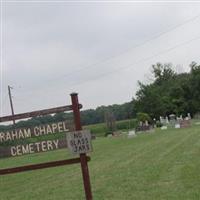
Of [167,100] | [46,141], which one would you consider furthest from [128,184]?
[167,100]

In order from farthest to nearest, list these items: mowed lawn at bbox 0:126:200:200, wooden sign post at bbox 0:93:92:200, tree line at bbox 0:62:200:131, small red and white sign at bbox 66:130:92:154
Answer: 1. tree line at bbox 0:62:200:131
2. mowed lawn at bbox 0:126:200:200
3. wooden sign post at bbox 0:93:92:200
4. small red and white sign at bbox 66:130:92:154

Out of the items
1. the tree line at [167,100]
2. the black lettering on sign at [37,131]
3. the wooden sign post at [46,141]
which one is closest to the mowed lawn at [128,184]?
the wooden sign post at [46,141]

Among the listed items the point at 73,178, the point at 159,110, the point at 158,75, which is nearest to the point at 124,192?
the point at 73,178

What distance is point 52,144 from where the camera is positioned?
34.4ft

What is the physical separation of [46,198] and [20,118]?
358cm

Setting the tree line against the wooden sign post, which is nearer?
the wooden sign post

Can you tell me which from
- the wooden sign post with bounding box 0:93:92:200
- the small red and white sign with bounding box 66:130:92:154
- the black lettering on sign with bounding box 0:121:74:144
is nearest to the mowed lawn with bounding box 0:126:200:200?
the wooden sign post with bounding box 0:93:92:200

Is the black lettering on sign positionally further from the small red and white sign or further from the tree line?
the tree line

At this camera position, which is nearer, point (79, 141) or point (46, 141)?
point (79, 141)

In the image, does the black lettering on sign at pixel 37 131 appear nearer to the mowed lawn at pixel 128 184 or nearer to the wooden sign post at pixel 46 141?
the wooden sign post at pixel 46 141

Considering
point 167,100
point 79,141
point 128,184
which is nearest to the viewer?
point 79,141

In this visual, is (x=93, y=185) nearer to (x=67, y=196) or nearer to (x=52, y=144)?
(x=67, y=196)

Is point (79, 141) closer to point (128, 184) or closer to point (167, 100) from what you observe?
point (128, 184)

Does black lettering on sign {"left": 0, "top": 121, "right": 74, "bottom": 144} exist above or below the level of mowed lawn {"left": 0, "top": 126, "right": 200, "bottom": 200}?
above
